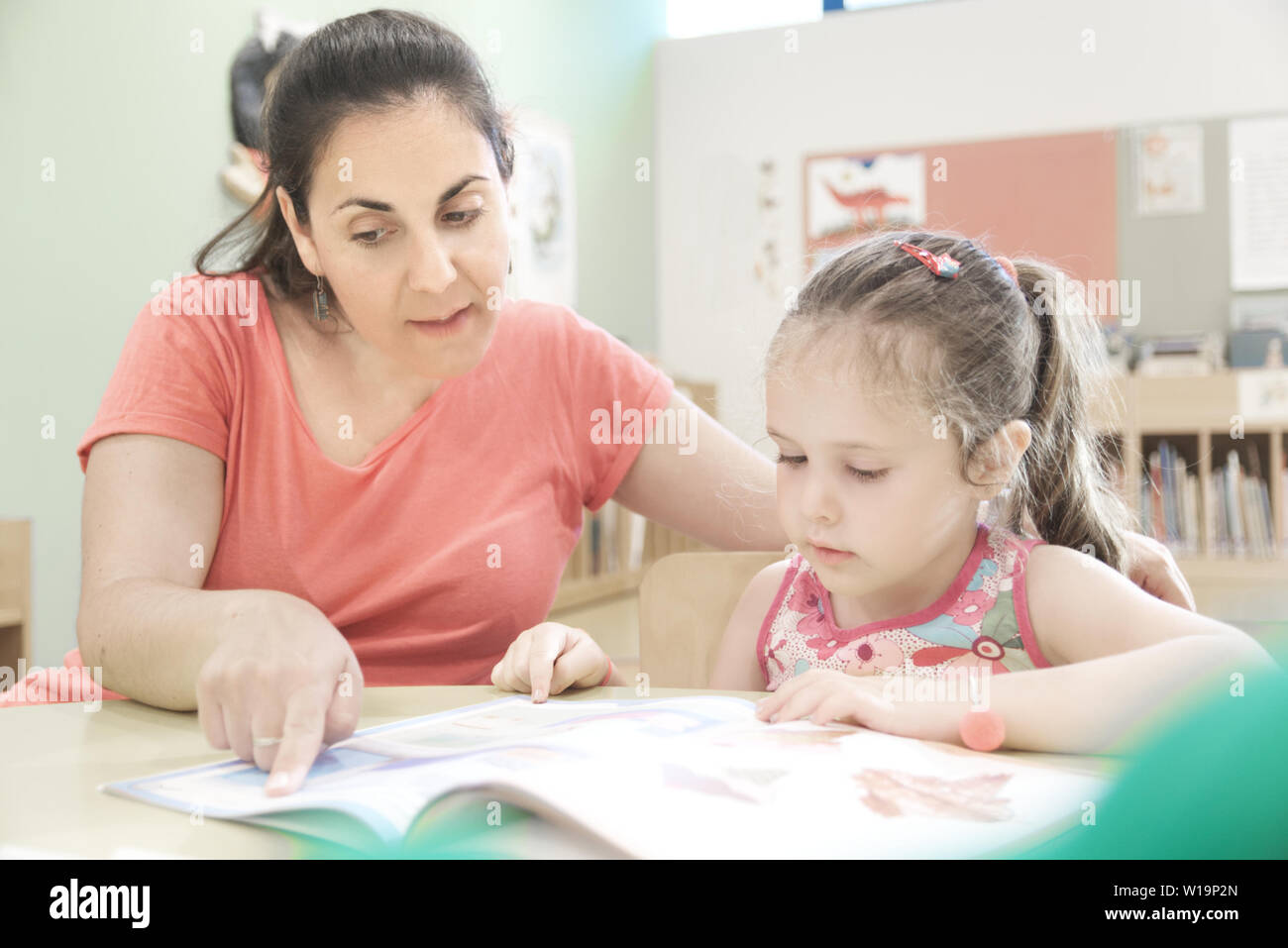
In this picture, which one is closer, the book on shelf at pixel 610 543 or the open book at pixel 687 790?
the open book at pixel 687 790

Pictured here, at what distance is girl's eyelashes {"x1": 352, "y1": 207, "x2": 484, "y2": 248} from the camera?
1.01 meters

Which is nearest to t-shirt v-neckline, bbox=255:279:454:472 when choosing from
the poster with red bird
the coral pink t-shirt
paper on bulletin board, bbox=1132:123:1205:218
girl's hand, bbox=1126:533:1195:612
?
the coral pink t-shirt

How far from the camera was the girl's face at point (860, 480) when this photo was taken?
876 mm

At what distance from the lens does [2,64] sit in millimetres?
2439

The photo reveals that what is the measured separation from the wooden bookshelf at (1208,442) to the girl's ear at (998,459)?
359 centimetres

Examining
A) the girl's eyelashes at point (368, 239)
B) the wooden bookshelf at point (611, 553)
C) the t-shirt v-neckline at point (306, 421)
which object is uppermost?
Result: the girl's eyelashes at point (368, 239)

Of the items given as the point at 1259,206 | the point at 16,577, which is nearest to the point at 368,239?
the point at 16,577

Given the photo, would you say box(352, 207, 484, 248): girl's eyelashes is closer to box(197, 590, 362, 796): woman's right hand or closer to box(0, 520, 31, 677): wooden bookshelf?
box(197, 590, 362, 796): woman's right hand

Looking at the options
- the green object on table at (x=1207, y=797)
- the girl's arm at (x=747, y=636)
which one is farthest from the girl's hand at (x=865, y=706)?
the girl's arm at (x=747, y=636)

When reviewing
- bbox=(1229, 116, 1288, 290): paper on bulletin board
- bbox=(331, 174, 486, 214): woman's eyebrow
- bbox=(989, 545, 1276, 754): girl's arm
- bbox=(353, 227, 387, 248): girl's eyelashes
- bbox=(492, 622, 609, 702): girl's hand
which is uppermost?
bbox=(1229, 116, 1288, 290): paper on bulletin board

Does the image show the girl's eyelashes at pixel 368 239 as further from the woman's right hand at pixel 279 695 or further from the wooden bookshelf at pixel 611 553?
the wooden bookshelf at pixel 611 553

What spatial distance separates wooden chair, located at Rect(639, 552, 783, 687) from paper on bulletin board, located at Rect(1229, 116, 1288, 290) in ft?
14.3

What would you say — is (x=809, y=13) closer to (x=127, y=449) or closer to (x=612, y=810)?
(x=127, y=449)
